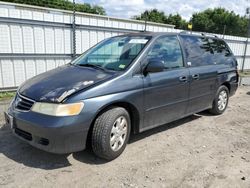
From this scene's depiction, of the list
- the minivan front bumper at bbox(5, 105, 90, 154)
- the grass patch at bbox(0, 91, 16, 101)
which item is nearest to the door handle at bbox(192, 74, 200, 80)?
the minivan front bumper at bbox(5, 105, 90, 154)

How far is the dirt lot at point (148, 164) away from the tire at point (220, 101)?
Answer: 112cm

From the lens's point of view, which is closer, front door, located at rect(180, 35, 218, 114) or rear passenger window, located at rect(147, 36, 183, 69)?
rear passenger window, located at rect(147, 36, 183, 69)

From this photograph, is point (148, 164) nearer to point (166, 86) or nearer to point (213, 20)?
point (166, 86)

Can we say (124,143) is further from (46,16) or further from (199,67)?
(46,16)

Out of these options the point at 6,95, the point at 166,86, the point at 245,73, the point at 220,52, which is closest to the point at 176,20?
the point at 245,73

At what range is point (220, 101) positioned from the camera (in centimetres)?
586

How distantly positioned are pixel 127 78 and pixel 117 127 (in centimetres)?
71

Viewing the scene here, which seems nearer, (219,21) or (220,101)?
(220,101)

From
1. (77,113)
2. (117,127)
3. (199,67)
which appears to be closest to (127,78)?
(117,127)

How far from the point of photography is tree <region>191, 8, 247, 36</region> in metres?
43.1

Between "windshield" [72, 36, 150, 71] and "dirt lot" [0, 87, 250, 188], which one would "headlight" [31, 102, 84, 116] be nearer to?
"dirt lot" [0, 87, 250, 188]

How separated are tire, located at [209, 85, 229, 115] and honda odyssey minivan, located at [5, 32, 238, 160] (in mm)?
433

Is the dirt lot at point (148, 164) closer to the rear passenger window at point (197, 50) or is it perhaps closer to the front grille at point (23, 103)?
the front grille at point (23, 103)

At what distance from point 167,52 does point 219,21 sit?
159 feet
